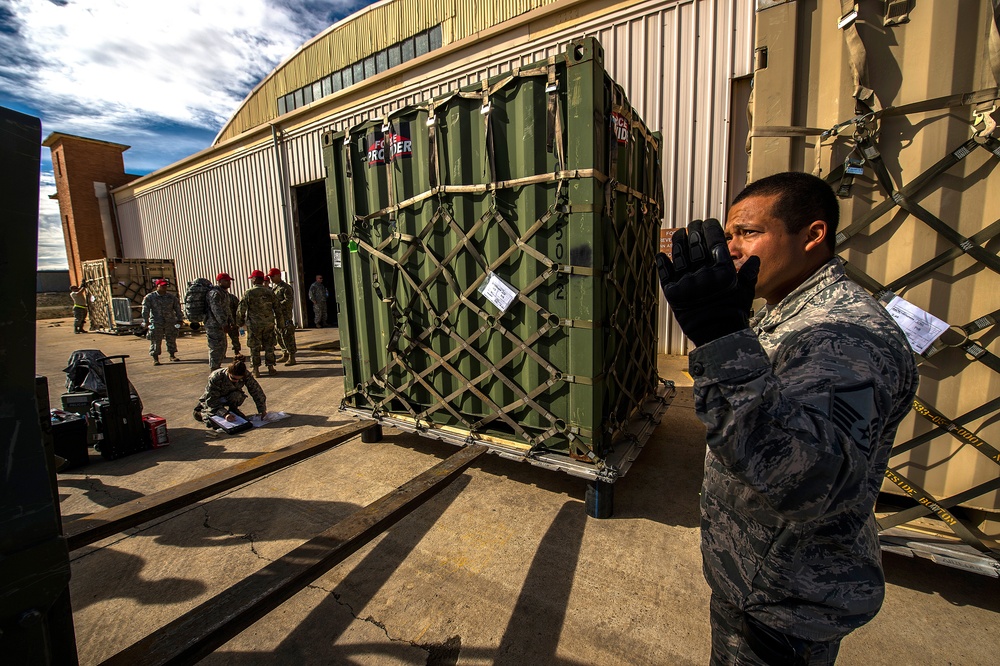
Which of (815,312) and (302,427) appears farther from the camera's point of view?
(302,427)

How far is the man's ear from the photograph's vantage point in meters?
1.48

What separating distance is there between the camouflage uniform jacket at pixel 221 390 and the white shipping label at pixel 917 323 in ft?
22.6

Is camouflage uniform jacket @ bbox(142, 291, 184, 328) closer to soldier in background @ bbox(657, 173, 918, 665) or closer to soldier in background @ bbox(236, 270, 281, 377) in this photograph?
soldier in background @ bbox(236, 270, 281, 377)

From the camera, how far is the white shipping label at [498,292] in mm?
3571

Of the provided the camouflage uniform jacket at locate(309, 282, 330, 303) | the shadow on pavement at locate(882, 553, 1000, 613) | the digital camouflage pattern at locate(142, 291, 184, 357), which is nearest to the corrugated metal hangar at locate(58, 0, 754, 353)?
the camouflage uniform jacket at locate(309, 282, 330, 303)

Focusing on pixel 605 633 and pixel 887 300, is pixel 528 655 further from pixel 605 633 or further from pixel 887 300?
pixel 887 300

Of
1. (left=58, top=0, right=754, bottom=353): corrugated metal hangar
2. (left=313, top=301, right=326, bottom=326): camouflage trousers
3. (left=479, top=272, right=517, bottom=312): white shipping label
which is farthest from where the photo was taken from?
(left=313, top=301, right=326, bottom=326): camouflage trousers

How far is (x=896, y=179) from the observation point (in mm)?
2527

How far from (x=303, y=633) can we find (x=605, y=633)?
1.74 m

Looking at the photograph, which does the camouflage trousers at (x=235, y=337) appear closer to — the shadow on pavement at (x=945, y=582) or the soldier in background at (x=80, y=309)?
the shadow on pavement at (x=945, y=582)

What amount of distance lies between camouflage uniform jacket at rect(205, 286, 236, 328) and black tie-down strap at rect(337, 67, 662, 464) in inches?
227

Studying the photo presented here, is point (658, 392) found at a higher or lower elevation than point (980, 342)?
lower

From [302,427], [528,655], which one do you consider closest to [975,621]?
[528,655]

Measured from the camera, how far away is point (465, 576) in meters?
2.84
